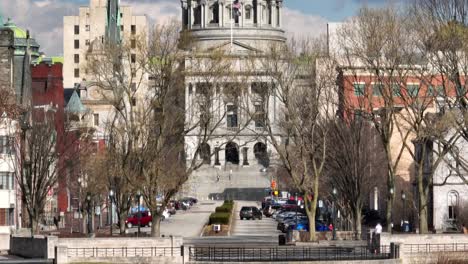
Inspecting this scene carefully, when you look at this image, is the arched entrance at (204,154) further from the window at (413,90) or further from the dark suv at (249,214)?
the dark suv at (249,214)

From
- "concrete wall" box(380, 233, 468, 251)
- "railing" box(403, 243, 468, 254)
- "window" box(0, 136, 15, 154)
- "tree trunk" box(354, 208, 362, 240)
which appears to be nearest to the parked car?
"window" box(0, 136, 15, 154)

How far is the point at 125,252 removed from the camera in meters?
71.8

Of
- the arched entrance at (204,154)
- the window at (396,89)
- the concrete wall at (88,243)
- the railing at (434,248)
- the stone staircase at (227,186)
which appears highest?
the window at (396,89)

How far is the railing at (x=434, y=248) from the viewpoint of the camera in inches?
2872

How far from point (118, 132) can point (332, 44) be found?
4295 centimetres

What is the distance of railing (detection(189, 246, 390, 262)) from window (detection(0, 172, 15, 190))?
2137cm

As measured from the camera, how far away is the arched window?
10594cm

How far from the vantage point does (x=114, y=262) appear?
69750 mm

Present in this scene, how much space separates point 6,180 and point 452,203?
28.9 meters

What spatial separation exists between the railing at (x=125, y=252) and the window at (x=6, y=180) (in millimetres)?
24267

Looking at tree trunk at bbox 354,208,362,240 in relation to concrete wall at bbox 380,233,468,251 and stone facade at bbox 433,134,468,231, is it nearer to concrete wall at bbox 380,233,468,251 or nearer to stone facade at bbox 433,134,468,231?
stone facade at bbox 433,134,468,231

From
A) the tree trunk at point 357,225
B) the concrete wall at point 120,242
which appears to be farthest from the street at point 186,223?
the concrete wall at point 120,242

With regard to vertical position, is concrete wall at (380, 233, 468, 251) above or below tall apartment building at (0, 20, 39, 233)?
below

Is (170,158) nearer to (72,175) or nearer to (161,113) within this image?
(72,175)
